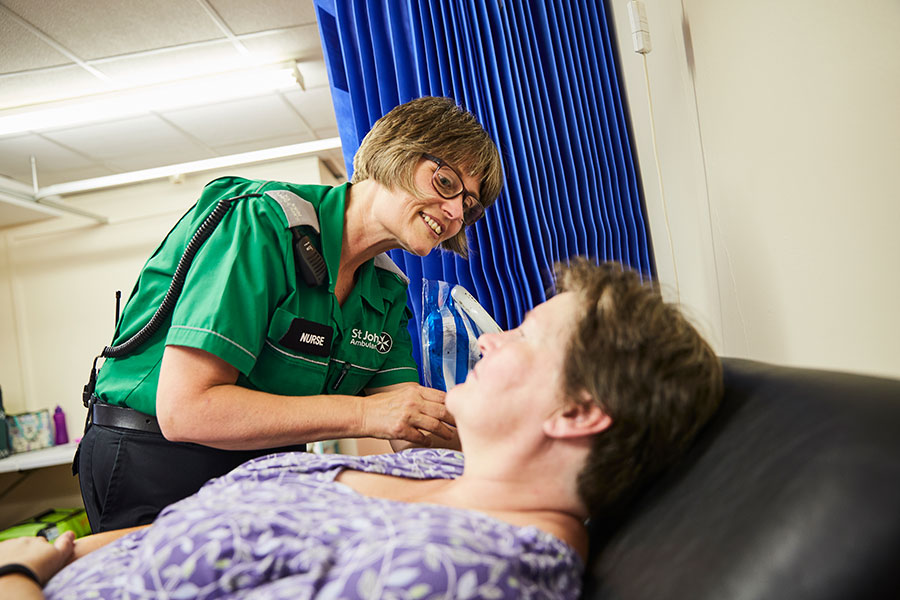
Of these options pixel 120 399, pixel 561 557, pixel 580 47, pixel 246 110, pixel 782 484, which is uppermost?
pixel 246 110

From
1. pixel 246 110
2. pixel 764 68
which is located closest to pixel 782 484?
pixel 764 68

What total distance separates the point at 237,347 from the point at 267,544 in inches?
21.3

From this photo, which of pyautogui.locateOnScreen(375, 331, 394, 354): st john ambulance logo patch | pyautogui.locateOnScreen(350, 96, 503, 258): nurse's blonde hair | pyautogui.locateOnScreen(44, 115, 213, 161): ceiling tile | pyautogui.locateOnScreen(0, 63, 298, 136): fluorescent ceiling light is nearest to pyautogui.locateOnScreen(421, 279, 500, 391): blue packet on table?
pyautogui.locateOnScreen(375, 331, 394, 354): st john ambulance logo patch

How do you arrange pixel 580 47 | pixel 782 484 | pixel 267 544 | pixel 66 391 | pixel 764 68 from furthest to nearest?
pixel 66 391 → pixel 580 47 → pixel 764 68 → pixel 267 544 → pixel 782 484

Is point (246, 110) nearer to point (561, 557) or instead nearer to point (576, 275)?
point (576, 275)

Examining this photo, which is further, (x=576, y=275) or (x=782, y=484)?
(x=576, y=275)

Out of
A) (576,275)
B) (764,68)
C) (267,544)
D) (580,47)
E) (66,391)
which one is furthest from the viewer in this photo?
(66,391)

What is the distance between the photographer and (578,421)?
927 mm

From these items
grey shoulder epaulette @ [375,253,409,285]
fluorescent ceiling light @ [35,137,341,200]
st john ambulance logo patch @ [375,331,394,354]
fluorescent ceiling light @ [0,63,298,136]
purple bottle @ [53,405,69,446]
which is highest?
fluorescent ceiling light @ [0,63,298,136]

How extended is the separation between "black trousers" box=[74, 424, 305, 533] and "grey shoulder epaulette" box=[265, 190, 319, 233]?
57 centimetres

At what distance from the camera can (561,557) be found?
0.83 m

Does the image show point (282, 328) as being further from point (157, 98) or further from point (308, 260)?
point (157, 98)

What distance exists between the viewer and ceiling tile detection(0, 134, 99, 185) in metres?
4.51

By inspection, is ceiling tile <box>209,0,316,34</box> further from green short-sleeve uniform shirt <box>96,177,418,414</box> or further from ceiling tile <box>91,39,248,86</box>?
green short-sleeve uniform shirt <box>96,177,418,414</box>
